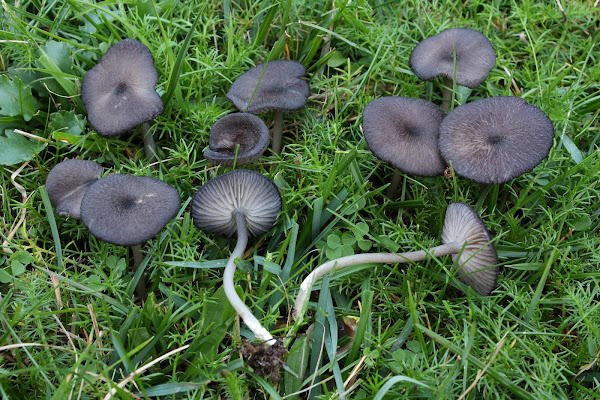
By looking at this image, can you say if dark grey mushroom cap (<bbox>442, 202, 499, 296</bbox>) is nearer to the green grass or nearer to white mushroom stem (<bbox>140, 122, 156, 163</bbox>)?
the green grass

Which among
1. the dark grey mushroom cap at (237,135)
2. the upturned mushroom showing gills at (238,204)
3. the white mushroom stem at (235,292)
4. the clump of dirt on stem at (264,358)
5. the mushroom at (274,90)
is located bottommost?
the clump of dirt on stem at (264,358)

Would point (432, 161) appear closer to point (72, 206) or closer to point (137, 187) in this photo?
point (137, 187)

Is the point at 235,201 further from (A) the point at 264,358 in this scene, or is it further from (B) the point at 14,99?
(B) the point at 14,99

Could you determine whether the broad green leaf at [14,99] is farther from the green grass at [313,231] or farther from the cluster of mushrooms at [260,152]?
the cluster of mushrooms at [260,152]

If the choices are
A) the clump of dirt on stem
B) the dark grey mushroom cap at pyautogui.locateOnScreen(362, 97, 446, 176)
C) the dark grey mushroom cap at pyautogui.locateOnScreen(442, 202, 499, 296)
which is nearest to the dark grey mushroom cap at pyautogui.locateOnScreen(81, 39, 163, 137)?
the dark grey mushroom cap at pyautogui.locateOnScreen(362, 97, 446, 176)

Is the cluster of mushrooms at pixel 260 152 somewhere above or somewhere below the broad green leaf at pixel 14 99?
below

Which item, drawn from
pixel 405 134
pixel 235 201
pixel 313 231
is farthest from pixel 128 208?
pixel 405 134

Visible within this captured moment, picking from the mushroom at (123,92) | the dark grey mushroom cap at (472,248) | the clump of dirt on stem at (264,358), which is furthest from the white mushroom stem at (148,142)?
the dark grey mushroom cap at (472,248)
